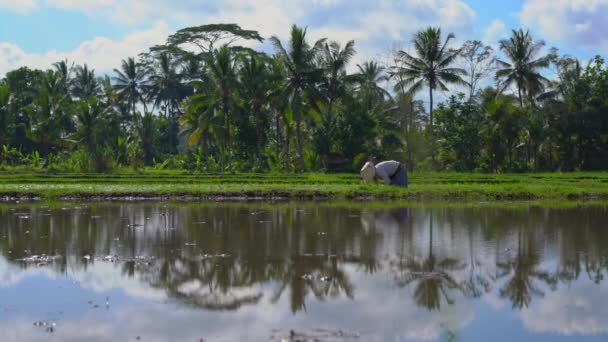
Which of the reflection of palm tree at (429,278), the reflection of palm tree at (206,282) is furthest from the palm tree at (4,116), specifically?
the reflection of palm tree at (429,278)

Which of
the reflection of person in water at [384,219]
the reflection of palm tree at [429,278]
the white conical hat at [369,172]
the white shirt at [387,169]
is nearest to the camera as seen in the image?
the reflection of palm tree at [429,278]

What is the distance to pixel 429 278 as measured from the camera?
9.82 metres

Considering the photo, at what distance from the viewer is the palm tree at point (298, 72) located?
122 feet

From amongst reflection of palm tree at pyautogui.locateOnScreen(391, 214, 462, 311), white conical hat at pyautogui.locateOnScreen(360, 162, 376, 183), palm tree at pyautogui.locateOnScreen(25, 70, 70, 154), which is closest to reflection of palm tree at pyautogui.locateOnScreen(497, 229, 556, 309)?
reflection of palm tree at pyautogui.locateOnScreen(391, 214, 462, 311)

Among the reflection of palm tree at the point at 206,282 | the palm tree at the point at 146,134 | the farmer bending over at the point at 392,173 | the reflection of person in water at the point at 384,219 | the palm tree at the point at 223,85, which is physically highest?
the palm tree at the point at 223,85

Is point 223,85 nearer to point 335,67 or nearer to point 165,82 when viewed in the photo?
point 335,67

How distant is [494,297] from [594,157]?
1406 inches

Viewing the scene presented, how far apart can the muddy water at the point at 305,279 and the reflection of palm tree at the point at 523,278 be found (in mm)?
26

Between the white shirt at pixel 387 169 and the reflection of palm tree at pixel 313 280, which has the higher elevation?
the white shirt at pixel 387 169

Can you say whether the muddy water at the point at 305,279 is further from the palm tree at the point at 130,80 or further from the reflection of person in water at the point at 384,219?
the palm tree at the point at 130,80

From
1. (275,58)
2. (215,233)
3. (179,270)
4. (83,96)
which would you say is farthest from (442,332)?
(83,96)

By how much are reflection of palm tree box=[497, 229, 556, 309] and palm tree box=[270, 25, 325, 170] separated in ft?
83.7

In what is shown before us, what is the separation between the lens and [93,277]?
Result: 1018 centimetres

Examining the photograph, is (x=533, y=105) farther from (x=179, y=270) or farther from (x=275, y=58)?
(x=179, y=270)
